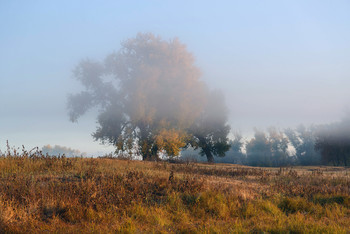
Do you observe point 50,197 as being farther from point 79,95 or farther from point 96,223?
point 79,95

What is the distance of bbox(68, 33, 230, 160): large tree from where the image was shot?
1113 inches

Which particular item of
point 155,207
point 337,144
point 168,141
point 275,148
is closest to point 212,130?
point 168,141

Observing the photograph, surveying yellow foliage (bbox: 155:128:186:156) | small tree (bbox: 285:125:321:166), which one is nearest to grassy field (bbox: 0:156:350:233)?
yellow foliage (bbox: 155:128:186:156)

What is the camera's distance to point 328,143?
5109 cm

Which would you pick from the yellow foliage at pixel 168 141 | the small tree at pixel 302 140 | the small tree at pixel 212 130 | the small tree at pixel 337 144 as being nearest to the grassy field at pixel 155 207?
the yellow foliage at pixel 168 141

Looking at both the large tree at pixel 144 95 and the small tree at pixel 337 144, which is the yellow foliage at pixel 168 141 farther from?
the small tree at pixel 337 144

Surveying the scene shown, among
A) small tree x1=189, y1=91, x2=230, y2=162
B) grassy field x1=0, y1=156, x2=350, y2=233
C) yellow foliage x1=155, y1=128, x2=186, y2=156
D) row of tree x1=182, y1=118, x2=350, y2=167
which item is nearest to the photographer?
grassy field x1=0, y1=156, x2=350, y2=233

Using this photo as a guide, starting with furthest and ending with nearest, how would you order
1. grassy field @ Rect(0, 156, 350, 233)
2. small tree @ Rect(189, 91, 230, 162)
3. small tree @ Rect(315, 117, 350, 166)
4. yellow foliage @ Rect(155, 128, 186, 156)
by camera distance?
1. small tree @ Rect(315, 117, 350, 166)
2. small tree @ Rect(189, 91, 230, 162)
3. yellow foliage @ Rect(155, 128, 186, 156)
4. grassy field @ Rect(0, 156, 350, 233)

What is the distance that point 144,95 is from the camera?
1094 inches

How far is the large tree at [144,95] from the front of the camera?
92.8ft

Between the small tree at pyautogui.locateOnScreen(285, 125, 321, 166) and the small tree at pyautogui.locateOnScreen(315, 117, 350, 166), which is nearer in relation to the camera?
the small tree at pyautogui.locateOnScreen(315, 117, 350, 166)

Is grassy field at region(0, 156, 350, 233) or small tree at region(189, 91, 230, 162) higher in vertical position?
small tree at region(189, 91, 230, 162)

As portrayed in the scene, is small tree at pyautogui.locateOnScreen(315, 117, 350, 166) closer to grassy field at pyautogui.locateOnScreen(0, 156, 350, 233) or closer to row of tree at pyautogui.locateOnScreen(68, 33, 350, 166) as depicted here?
row of tree at pyautogui.locateOnScreen(68, 33, 350, 166)

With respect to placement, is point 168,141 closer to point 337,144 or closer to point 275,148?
point 337,144
